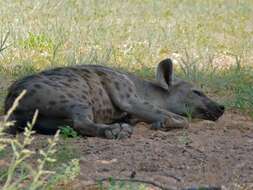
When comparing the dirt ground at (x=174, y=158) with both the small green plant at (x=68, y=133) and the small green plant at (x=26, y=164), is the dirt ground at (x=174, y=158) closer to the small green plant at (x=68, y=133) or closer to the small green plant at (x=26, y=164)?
the small green plant at (x=68, y=133)

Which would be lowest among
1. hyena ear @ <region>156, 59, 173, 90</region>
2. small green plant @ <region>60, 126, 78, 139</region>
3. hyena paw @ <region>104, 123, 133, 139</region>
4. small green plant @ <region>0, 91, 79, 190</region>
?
hyena paw @ <region>104, 123, 133, 139</region>

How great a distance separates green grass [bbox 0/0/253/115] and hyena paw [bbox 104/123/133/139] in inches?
66.1

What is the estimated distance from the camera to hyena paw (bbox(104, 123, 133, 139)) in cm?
615

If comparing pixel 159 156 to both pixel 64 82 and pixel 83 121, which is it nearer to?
pixel 83 121

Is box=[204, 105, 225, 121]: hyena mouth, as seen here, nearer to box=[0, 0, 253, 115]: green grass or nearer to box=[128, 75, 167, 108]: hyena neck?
box=[0, 0, 253, 115]: green grass

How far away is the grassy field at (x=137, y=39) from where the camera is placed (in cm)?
892

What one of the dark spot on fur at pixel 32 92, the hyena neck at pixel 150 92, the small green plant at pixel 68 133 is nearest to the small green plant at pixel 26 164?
the small green plant at pixel 68 133

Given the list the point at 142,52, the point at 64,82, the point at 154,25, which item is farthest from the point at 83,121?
the point at 154,25

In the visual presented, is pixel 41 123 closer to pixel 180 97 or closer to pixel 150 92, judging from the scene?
pixel 150 92

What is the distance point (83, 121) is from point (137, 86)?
1.31m

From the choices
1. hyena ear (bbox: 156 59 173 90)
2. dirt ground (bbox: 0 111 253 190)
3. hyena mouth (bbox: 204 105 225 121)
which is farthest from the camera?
hyena ear (bbox: 156 59 173 90)

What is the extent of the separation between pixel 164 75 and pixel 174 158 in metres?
2.48

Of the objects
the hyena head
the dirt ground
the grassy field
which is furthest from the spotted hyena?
the grassy field

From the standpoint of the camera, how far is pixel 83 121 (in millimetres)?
6246
